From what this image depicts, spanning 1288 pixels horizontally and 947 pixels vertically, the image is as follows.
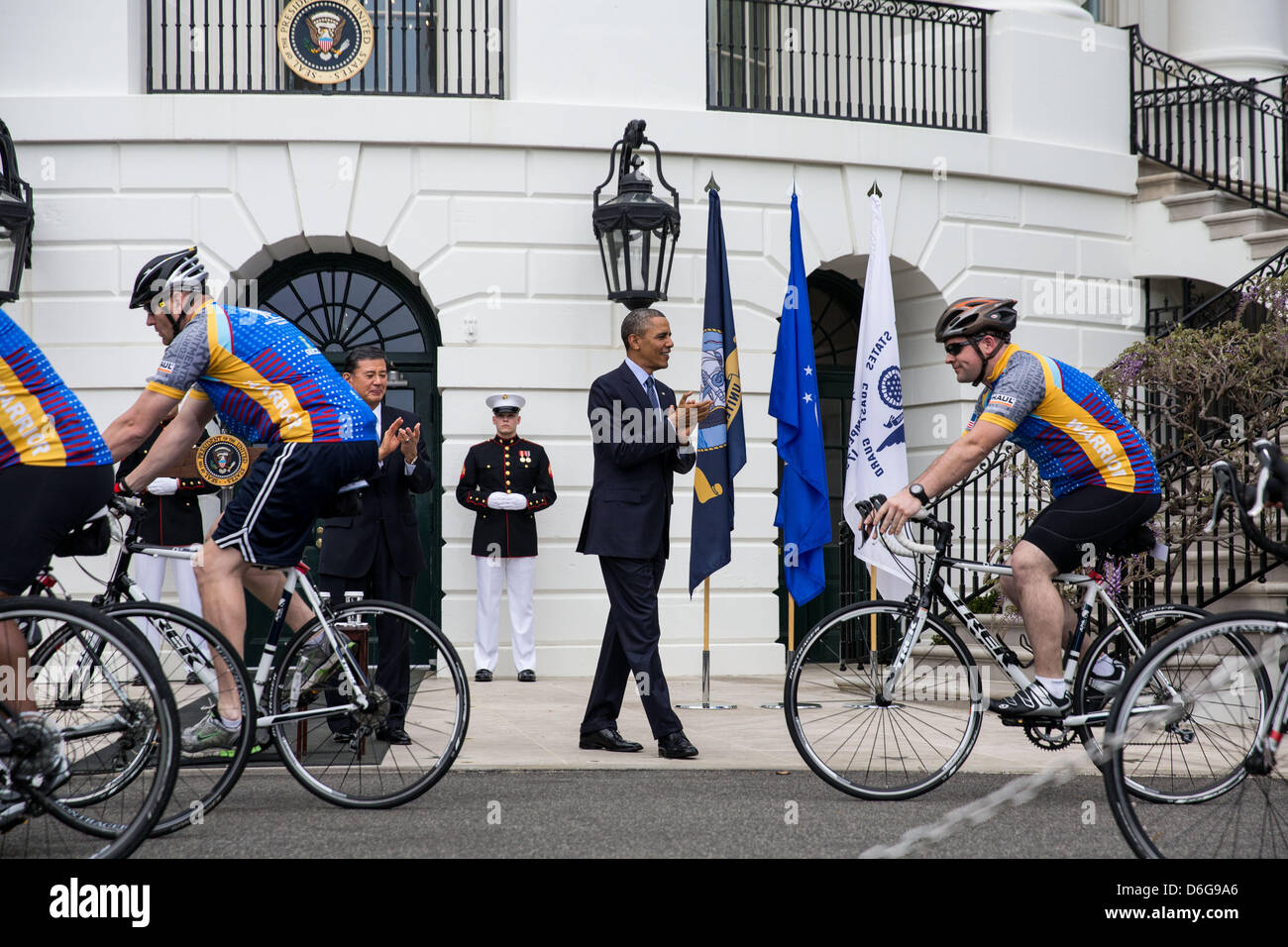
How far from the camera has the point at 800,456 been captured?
957 centimetres

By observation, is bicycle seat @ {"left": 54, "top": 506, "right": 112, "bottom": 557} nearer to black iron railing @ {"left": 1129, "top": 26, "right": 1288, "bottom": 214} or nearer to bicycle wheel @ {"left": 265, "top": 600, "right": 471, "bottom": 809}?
bicycle wheel @ {"left": 265, "top": 600, "right": 471, "bottom": 809}

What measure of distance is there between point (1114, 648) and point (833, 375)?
311 inches

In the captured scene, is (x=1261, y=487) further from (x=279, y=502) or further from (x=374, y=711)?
(x=279, y=502)

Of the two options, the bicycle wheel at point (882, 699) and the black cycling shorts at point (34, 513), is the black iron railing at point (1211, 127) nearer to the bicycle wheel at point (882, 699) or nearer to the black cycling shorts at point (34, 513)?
the bicycle wheel at point (882, 699)

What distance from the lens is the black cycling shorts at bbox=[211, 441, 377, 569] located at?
5113 millimetres

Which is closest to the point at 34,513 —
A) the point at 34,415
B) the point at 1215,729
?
the point at 34,415

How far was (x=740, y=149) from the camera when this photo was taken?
11719mm

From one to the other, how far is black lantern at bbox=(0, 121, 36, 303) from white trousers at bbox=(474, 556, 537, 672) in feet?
13.9

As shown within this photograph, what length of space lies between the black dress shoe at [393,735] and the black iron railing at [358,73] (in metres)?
7.20

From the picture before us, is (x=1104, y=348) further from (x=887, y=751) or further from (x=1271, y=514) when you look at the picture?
(x=887, y=751)

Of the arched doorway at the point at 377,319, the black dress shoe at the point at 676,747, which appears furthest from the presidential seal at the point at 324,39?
the black dress shoe at the point at 676,747

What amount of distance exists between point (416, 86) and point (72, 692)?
8.22 meters

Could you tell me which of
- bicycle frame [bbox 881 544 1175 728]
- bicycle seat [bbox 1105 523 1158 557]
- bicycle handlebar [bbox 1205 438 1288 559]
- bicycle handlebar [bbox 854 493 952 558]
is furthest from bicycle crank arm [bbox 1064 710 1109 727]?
bicycle handlebar [bbox 1205 438 1288 559]
